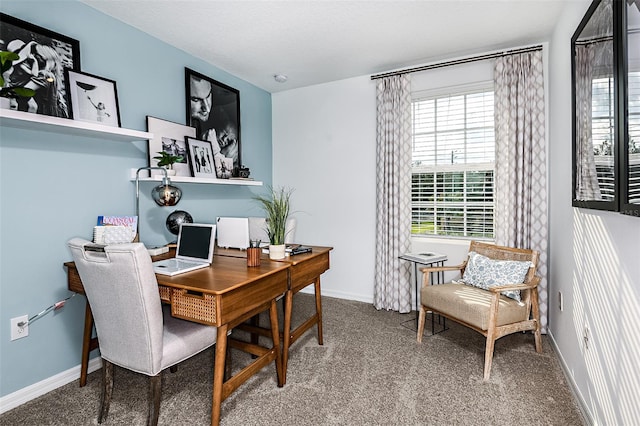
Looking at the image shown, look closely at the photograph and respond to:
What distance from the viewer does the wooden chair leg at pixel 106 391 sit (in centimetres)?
182

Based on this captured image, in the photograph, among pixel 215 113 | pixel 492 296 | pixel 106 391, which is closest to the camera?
pixel 106 391

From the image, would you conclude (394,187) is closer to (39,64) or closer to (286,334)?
(286,334)

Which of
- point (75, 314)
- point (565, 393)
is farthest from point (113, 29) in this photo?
point (565, 393)

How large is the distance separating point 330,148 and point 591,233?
2.78 m

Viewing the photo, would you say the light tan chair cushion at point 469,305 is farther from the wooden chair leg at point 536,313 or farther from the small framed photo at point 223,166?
the small framed photo at point 223,166

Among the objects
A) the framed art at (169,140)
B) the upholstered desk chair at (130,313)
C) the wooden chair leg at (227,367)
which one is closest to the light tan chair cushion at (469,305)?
the wooden chair leg at (227,367)

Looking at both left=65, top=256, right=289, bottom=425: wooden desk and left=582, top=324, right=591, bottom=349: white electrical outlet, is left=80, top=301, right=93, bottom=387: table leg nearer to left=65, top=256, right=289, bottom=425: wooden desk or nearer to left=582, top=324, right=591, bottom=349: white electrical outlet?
left=65, top=256, right=289, bottom=425: wooden desk

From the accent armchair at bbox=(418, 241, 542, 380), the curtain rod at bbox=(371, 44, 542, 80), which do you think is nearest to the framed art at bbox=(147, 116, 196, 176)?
the curtain rod at bbox=(371, 44, 542, 80)

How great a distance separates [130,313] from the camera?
160 cm

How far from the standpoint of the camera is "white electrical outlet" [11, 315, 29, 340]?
202 cm

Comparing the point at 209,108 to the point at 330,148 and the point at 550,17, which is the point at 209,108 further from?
the point at 550,17

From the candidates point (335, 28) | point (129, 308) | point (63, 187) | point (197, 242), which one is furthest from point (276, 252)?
point (335, 28)

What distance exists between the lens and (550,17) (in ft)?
8.55

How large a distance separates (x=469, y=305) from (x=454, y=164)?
5.40ft
